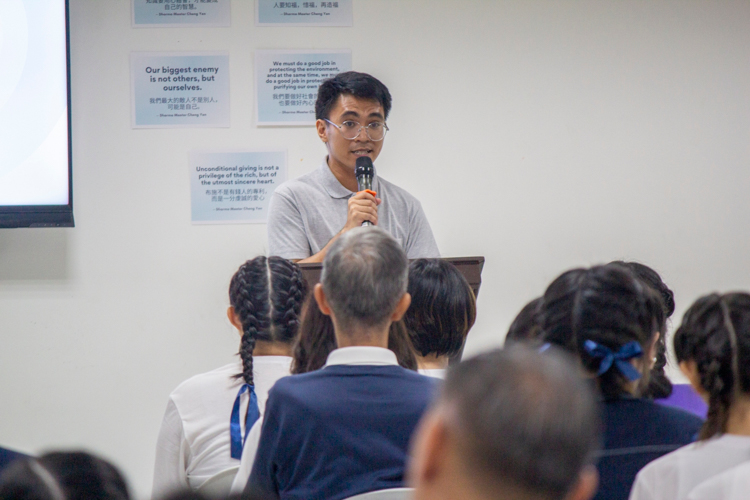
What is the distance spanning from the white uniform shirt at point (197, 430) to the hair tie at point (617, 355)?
2.27ft

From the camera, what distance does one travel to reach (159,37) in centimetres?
305

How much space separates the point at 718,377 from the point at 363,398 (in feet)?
1.82

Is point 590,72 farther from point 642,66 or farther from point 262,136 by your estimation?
point 262,136

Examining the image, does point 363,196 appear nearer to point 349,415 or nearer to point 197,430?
point 197,430

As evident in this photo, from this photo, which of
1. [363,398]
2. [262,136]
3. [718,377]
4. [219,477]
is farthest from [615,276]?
[262,136]

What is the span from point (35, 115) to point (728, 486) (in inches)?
111

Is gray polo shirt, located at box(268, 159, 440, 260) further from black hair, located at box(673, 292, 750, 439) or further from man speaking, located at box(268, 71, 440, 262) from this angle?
black hair, located at box(673, 292, 750, 439)

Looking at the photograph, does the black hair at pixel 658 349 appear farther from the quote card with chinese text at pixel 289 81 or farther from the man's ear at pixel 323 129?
the quote card with chinese text at pixel 289 81

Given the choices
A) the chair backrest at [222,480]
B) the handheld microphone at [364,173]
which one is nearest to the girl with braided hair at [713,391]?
the chair backrest at [222,480]

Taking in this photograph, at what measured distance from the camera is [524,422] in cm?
55

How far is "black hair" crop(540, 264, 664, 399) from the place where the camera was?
1130 mm

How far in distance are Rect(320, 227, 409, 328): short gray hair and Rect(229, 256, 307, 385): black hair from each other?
313 millimetres

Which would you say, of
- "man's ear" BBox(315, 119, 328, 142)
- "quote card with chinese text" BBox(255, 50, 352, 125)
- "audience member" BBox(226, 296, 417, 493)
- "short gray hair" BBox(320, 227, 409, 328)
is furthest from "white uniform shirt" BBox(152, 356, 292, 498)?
"quote card with chinese text" BBox(255, 50, 352, 125)

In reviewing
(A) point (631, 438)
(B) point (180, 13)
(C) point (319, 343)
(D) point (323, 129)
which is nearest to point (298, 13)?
(B) point (180, 13)
